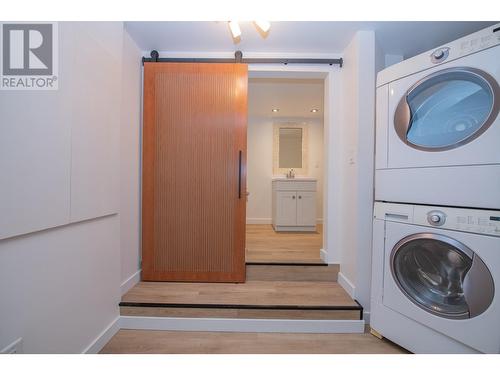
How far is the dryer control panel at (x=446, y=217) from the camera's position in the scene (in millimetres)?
1126

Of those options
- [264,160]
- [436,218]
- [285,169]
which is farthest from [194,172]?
[285,169]

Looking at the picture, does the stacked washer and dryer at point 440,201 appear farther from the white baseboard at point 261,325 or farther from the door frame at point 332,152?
the door frame at point 332,152

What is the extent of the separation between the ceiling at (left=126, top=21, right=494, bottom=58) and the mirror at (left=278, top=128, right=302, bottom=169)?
2.56 meters

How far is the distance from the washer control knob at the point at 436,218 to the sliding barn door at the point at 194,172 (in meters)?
1.32

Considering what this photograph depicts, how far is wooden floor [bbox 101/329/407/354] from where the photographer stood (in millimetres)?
1473

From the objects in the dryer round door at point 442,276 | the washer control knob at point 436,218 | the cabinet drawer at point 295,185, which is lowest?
the dryer round door at point 442,276

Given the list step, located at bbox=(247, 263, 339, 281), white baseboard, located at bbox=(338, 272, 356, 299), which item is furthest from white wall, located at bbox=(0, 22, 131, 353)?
white baseboard, located at bbox=(338, 272, 356, 299)

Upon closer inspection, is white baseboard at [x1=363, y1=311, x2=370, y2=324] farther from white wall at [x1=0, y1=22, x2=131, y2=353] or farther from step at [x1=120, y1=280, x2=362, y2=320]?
white wall at [x1=0, y1=22, x2=131, y2=353]

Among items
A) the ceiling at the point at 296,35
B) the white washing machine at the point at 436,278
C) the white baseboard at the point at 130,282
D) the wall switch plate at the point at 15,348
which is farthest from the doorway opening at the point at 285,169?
the wall switch plate at the point at 15,348

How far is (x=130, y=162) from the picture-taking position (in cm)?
194

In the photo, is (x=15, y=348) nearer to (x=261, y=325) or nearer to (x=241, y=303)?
(x=241, y=303)

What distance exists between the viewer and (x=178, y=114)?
2.01 metres

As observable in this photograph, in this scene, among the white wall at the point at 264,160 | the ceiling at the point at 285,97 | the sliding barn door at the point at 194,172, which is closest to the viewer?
the sliding barn door at the point at 194,172
